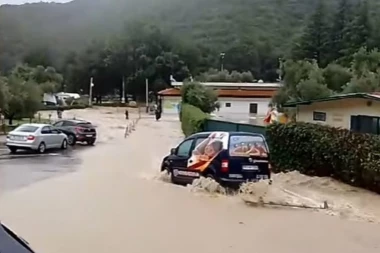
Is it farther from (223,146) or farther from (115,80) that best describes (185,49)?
(223,146)

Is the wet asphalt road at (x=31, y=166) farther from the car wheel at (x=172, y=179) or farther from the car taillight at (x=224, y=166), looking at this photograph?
the car taillight at (x=224, y=166)

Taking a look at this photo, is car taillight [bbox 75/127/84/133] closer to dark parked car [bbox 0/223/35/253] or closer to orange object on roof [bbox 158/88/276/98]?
dark parked car [bbox 0/223/35/253]

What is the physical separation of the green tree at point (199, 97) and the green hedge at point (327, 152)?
38.8m

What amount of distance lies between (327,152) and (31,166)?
10.4 meters

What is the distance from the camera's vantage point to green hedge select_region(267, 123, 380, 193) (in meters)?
17.6

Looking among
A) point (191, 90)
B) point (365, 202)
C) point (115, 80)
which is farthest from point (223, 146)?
point (115, 80)

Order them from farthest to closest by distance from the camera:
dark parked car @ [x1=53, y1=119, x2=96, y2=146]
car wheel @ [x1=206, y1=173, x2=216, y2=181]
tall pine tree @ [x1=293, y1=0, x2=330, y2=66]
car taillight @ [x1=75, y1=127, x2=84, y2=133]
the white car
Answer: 1. tall pine tree @ [x1=293, y1=0, x2=330, y2=66]
2. car taillight @ [x1=75, y1=127, x2=84, y2=133]
3. dark parked car @ [x1=53, y1=119, x2=96, y2=146]
4. the white car
5. car wheel @ [x1=206, y1=173, x2=216, y2=181]

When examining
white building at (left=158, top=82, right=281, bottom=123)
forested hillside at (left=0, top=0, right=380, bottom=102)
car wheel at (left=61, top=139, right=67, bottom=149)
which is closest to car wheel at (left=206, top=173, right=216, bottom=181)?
car wheel at (left=61, top=139, right=67, bottom=149)

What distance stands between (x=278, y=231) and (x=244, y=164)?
4.15m

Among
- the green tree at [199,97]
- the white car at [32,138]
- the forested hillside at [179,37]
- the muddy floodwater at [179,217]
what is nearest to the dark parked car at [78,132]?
the white car at [32,138]

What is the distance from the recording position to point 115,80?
11962 cm

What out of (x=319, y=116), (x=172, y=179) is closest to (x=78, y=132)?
(x=319, y=116)

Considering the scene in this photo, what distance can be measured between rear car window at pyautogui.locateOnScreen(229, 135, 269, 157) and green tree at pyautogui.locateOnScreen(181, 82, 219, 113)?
44.0 m

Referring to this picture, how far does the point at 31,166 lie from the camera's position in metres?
23.1
